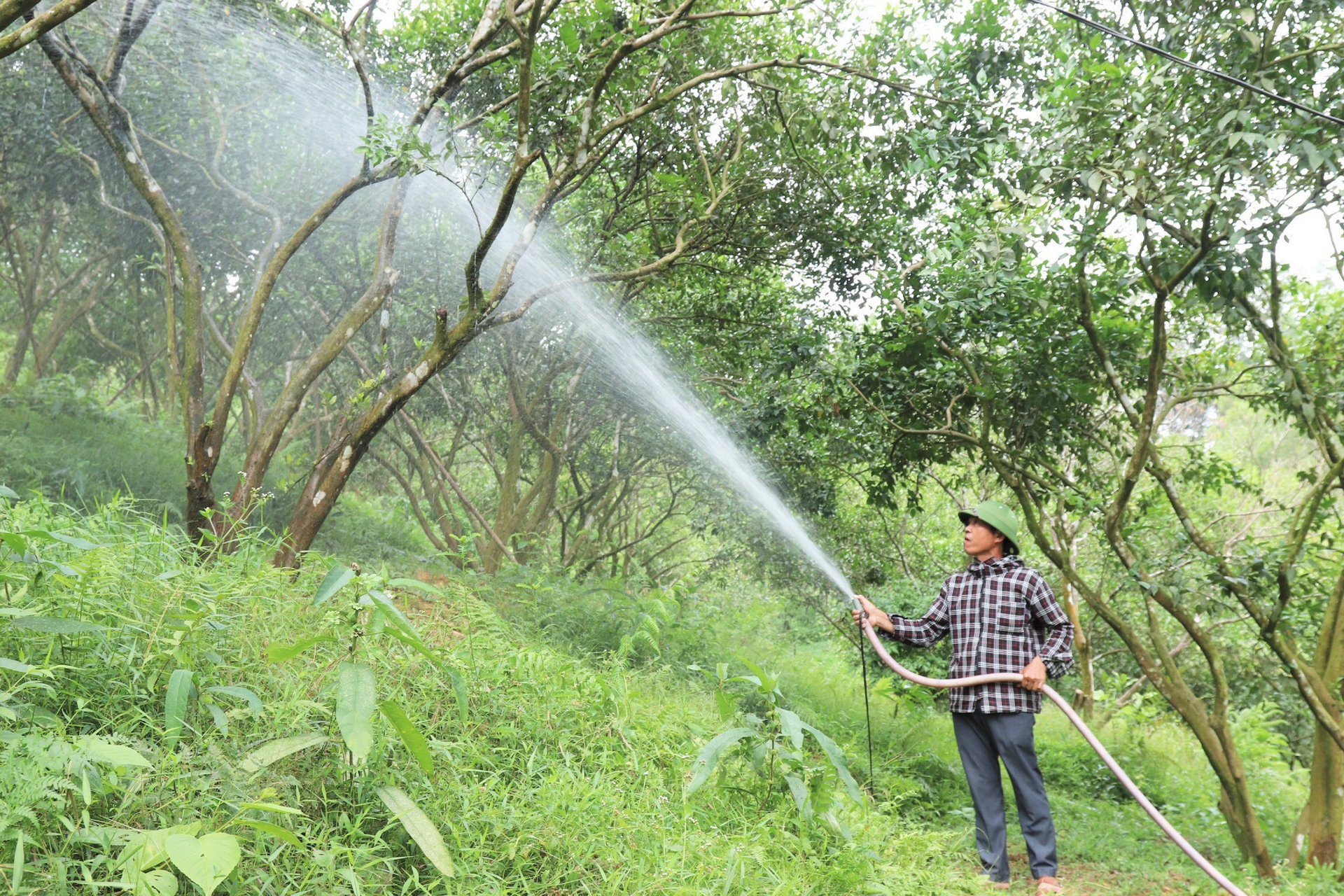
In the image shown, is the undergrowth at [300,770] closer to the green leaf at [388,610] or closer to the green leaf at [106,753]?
the green leaf at [106,753]

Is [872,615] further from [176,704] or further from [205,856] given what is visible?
[205,856]

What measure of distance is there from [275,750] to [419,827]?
0.46 meters

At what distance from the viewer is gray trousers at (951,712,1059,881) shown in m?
4.07

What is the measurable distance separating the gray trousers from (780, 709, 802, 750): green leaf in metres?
1.30

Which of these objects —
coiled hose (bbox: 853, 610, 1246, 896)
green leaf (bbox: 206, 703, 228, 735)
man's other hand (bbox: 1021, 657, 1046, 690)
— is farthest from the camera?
man's other hand (bbox: 1021, 657, 1046, 690)

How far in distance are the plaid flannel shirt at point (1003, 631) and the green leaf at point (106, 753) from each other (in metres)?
3.37

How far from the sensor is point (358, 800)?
2809mm

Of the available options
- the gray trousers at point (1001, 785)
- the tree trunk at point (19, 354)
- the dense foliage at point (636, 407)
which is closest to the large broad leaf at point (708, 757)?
the dense foliage at point (636, 407)

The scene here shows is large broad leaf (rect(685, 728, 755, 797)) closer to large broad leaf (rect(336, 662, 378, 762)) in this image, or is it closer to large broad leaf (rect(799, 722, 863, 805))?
large broad leaf (rect(799, 722, 863, 805))

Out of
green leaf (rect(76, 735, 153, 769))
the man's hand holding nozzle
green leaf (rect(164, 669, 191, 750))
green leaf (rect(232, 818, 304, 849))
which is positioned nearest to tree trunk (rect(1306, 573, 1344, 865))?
the man's hand holding nozzle

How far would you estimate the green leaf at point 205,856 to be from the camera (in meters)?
2.00

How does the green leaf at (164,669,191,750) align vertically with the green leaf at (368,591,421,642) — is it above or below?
below

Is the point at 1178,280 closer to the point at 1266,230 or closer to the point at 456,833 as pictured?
the point at 1266,230

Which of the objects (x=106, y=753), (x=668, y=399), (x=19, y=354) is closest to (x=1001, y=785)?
(x=106, y=753)
